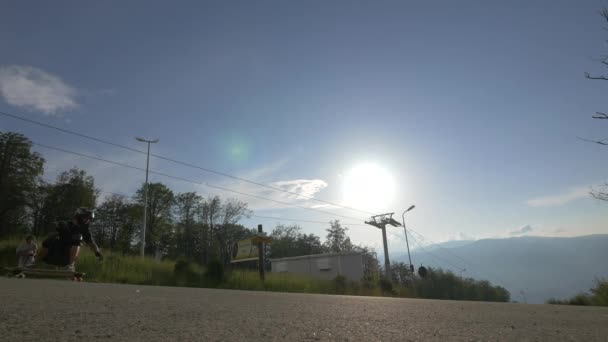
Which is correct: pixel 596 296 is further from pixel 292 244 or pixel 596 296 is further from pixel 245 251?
pixel 292 244

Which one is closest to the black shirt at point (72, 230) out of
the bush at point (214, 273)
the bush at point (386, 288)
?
the bush at point (214, 273)

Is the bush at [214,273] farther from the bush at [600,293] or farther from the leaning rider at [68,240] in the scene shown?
the bush at [600,293]

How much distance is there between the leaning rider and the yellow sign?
47.7 feet

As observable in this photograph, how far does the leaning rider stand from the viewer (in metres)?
8.36

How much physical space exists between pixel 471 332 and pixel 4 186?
43.3 metres

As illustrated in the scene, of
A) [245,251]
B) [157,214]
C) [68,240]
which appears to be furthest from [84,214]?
[157,214]

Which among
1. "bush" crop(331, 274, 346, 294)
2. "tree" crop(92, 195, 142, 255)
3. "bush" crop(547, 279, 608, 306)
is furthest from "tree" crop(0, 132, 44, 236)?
"bush" crop(547, 279, 608, 306)

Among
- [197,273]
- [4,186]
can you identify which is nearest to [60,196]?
[4,186]

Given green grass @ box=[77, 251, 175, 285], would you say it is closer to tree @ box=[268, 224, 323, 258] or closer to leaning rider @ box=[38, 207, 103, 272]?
leaning rider @ box=[38, 207, 103, 272]

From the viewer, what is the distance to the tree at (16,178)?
3344cm

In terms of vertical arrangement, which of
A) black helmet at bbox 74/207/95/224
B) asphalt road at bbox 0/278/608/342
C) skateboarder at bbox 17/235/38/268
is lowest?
asphalt road at bbox 0/278/608/342

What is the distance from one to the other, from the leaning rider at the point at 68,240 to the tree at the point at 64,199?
3536cm

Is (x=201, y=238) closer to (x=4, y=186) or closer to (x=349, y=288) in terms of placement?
(x=4, y=186)

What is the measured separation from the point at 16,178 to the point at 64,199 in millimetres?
5725
